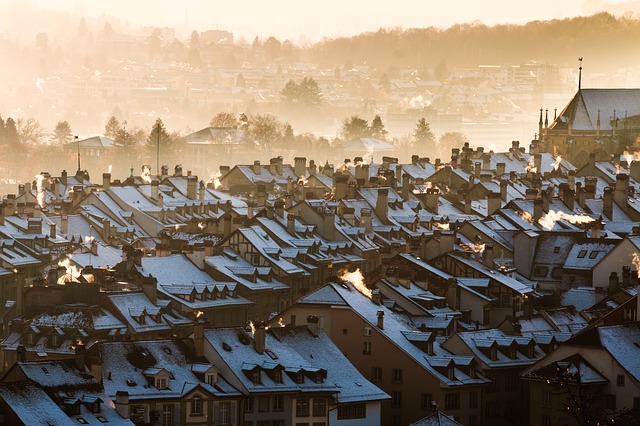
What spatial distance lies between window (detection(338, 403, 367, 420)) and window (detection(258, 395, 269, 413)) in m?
3.50

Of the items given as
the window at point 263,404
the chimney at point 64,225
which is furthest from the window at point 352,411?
the chimney at point 64,225

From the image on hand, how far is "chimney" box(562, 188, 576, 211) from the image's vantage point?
150375 millimetres

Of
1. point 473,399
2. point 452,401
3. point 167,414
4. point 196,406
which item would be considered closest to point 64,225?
point 473,399

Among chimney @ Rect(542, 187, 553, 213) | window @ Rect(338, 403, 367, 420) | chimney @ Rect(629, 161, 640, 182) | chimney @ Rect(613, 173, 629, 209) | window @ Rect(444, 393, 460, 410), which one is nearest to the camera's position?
window @ Rect(338, 403, 367, 420)

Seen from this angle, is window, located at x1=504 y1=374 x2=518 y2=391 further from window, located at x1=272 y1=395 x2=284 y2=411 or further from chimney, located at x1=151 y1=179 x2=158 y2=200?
chimney, located at x1=151 y1=179 x2=158 y2=200

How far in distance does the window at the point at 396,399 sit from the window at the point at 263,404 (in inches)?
383

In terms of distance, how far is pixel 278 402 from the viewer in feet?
293

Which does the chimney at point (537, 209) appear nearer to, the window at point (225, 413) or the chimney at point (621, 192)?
the chimney at point (621, 192)

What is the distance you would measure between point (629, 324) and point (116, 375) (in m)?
23.9

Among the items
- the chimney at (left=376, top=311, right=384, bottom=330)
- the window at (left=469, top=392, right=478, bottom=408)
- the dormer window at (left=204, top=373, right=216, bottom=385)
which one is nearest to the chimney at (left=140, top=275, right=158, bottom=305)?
the chimney at (left=376, top=311, right=384, bottom=330)

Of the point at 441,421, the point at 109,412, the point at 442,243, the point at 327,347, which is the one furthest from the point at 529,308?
the point at 109,412

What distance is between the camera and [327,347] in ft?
313

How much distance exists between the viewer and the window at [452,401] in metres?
96.7

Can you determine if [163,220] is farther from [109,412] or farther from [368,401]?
[109,412]
